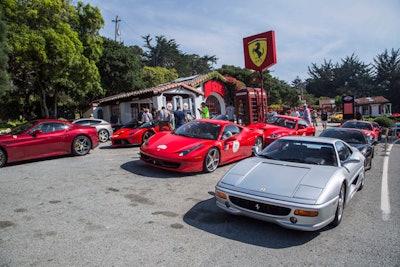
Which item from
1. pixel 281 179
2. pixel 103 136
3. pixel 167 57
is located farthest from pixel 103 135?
pixel 167 57

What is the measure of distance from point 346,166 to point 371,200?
1.12 m

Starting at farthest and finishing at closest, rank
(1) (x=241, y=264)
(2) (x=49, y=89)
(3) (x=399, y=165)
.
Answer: (2) (x=49, y=89)
(3) (x=399, y=165)
(1) (x=241, y=264)

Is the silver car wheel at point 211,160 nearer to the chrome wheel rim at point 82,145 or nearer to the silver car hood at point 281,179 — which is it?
the silver car hood at point 281,179

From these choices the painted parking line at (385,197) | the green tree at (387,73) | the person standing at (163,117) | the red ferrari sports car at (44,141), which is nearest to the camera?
the painted parking line at (385,197)

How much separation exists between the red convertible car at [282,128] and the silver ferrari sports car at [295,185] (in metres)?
4.91

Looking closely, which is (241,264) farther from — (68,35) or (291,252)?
(68,35)

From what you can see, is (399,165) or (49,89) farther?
(49,89)

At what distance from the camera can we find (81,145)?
889 cm

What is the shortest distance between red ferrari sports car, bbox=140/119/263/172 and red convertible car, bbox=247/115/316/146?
184 cm

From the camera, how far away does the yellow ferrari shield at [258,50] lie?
1841 cm

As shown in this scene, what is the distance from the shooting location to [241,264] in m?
2.89

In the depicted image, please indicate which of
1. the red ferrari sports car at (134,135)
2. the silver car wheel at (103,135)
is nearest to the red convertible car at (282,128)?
the red ferrari sports car at (134,135)

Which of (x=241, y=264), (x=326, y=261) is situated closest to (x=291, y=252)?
Result: (x=326, y=261)

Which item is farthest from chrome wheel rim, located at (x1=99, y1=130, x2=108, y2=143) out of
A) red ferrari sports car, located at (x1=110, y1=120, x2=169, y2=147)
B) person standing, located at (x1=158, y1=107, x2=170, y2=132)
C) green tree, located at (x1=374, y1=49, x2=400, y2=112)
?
green tree, located at (x1=374, y1=49, x2=400, y2=112)
